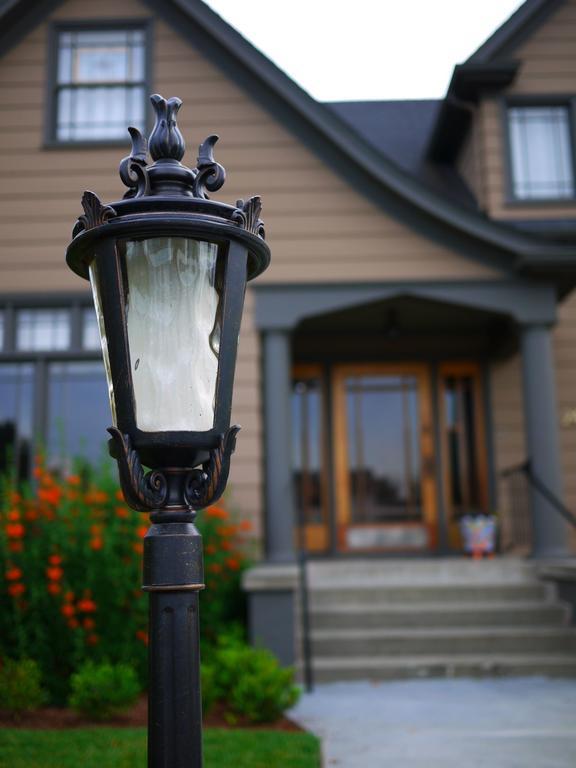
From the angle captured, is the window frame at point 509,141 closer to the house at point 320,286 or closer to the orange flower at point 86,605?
the house at point 320,286

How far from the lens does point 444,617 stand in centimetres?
655

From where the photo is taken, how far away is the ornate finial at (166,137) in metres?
2.14

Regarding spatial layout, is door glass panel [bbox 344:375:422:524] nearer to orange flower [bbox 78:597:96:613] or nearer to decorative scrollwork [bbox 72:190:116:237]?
orange flower [bbox 78:597:96:613]

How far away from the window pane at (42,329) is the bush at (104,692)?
12.2ft

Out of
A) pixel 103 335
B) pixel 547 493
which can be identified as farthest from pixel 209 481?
pixel 547 493

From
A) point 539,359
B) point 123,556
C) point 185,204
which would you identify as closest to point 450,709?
point 123,556

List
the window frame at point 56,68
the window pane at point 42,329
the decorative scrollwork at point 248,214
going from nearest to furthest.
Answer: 1. the decorative scrollwork at point 248,214
2. the window pane at point 42,329
3. the window frame at point 56,68

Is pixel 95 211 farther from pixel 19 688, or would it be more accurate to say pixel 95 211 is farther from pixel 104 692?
pixel 19 688

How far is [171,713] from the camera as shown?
1787mm

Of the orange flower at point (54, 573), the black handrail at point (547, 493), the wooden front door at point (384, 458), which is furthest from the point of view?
the wooden front door at point (384, 458)

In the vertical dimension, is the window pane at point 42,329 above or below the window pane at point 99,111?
below

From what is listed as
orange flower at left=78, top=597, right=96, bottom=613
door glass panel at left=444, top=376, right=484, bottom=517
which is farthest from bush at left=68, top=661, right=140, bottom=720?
door glass panel at left=444, top=376, right=484, bottom=517

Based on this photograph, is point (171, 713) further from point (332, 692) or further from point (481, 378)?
point (481, 378)

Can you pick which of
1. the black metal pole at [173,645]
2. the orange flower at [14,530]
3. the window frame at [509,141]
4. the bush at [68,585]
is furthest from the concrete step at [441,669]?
the window frame at [509,141]
